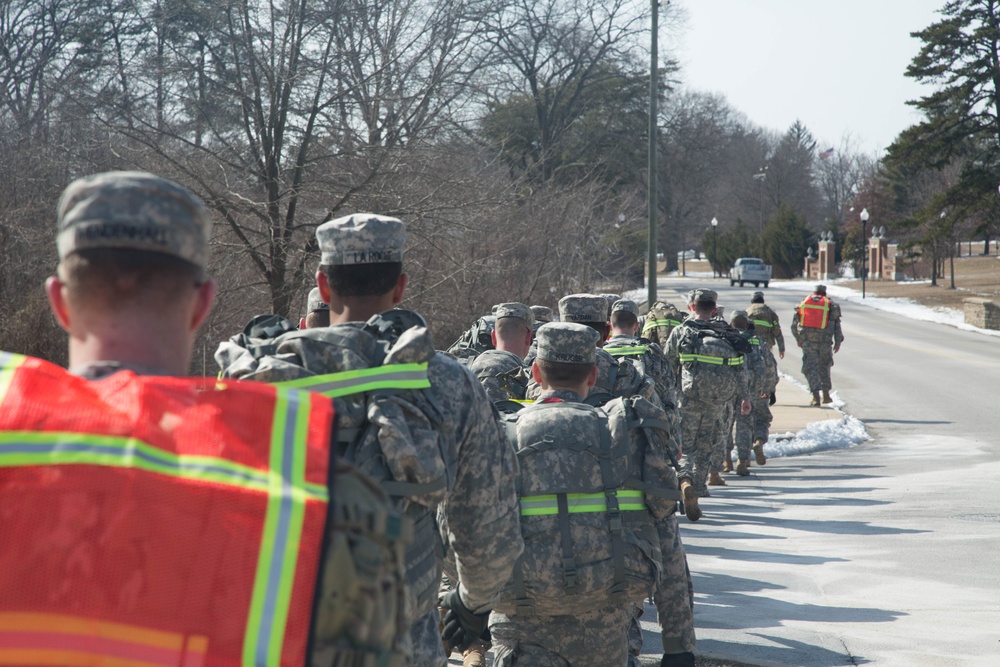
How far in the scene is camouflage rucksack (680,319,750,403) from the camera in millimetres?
11312

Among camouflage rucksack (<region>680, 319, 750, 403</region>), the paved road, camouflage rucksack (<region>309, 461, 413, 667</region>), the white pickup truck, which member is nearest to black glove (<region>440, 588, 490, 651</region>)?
camouflage rucksack (<region>309, 461, 413, 667</region>)

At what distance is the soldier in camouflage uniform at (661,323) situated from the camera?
12938mm

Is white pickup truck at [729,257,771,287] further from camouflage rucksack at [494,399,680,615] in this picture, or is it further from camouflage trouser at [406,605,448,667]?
camouflage trouser at [406,605,448,667]

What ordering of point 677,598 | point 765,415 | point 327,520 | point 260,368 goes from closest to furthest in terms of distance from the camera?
point 327,520
point 260,368
point 677,598
point 765,415

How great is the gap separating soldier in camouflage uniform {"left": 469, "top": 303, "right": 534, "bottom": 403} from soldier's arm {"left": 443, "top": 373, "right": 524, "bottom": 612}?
2744mm

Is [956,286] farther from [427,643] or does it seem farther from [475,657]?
[427,643]

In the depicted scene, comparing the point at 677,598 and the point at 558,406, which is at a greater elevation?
the point at 558,406

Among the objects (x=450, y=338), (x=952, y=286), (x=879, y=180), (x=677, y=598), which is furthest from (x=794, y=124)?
(x=677, y=598)

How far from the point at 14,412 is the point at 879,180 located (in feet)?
266

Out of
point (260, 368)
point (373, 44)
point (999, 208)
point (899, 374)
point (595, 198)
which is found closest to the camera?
point (260, 368)

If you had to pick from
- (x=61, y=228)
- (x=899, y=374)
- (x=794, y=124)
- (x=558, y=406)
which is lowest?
(x=899, y=374)

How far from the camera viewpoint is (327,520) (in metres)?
1.57

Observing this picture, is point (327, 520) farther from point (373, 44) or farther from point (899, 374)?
point (899, 374)

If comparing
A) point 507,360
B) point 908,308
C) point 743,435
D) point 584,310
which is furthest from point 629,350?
point 908,308
